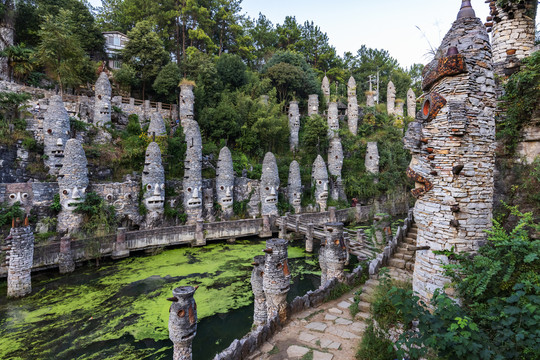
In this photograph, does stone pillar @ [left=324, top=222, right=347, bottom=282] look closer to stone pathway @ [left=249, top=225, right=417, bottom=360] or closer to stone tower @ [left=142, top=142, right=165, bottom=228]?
stone pathway @ [left=249, top=225, right=417, bottom=360]

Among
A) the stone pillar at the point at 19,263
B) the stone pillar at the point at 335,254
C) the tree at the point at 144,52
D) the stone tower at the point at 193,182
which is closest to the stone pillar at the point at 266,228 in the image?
the stone tower at the point at 193,182

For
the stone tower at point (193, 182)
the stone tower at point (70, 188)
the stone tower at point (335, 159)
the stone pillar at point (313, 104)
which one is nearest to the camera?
the stone tower at point (70, 188)

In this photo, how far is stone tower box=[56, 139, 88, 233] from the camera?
13242 mm

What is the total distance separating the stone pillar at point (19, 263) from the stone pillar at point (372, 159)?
2377cm

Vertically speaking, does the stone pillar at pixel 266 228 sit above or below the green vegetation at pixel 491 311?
below

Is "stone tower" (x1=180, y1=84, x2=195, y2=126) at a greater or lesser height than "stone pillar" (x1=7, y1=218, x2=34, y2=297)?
greater

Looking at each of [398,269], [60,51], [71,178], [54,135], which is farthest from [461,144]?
[60,51]

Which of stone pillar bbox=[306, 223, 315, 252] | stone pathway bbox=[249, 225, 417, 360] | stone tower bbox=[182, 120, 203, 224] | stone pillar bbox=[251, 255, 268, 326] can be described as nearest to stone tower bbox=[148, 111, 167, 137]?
stone tower bbox=[182, 120, 203, 224]

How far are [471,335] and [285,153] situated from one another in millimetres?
23283

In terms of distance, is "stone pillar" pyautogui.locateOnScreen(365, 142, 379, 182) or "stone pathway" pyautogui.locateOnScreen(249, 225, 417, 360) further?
"stone pillar" pyautogui.locateOnScreen(365, 142, 379, 182)

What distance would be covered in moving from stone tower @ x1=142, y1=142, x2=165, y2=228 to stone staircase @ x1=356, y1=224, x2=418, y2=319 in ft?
41.5

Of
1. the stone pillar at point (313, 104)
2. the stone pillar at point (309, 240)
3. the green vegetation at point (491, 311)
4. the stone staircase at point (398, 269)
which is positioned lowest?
the stone pillar at point (309, 240)

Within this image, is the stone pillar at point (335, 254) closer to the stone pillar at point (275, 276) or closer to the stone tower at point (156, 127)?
the stone pillar at point (275, 276)

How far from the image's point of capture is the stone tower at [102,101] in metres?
18.5
